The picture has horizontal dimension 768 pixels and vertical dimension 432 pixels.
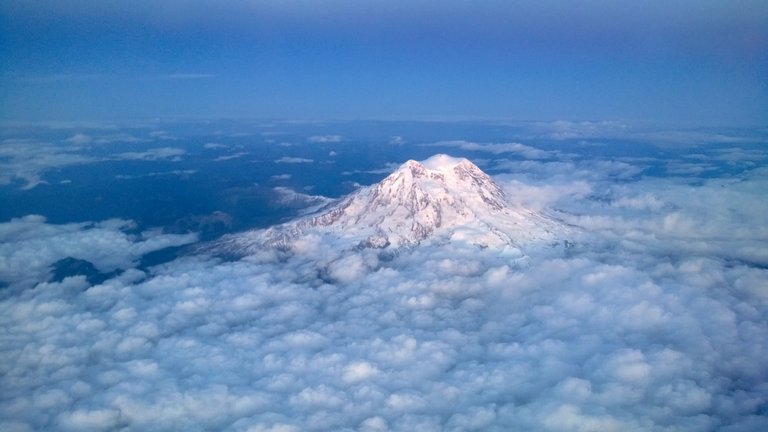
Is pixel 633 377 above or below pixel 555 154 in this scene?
below

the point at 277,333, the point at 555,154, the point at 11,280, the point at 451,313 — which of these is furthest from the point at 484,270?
the point at 555,154

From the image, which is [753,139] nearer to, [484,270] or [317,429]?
[484,270]

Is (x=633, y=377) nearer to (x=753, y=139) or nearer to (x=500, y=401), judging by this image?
(x=500, y=401)

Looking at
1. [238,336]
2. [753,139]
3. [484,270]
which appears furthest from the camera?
[753,139]

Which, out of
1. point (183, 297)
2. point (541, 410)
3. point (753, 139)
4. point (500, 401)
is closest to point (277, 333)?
point (183, 297)

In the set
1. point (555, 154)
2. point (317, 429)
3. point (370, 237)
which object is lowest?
point (317, 429)

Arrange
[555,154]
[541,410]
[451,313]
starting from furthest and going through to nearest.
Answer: [555,154], [451,313], [541,410]

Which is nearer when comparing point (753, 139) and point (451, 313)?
point (451, 313)
